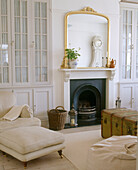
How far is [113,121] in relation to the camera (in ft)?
12.6

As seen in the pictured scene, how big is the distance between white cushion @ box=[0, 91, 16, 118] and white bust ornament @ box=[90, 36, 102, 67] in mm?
2019

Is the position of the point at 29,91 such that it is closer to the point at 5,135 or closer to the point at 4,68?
the point at 4,68

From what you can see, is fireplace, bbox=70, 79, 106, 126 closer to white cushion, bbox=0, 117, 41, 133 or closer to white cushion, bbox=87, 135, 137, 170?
white cushion, bbox=0, 117, 41, 133

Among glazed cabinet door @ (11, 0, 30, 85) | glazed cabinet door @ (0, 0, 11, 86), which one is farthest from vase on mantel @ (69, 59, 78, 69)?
glazed cabinet door @ (0, 0, 11, 86)

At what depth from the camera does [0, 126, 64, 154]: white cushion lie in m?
2.83

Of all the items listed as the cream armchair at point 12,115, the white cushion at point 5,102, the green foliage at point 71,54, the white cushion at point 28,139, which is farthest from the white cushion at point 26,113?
the green foliage at point 71,54

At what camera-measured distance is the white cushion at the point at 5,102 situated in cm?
405

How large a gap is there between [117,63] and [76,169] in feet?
10.8

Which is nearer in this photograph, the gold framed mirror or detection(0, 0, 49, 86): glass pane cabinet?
detection(0, 0, 49, 86): glass pane cabinet

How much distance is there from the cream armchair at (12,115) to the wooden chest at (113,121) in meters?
1.14

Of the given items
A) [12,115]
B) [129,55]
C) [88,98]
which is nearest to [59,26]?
[88,98]

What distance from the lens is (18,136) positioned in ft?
9.77

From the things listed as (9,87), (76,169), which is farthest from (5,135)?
(9,87)

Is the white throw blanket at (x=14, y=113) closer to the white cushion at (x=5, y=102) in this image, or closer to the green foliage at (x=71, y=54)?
the white cushion at (x=5, y=102)
